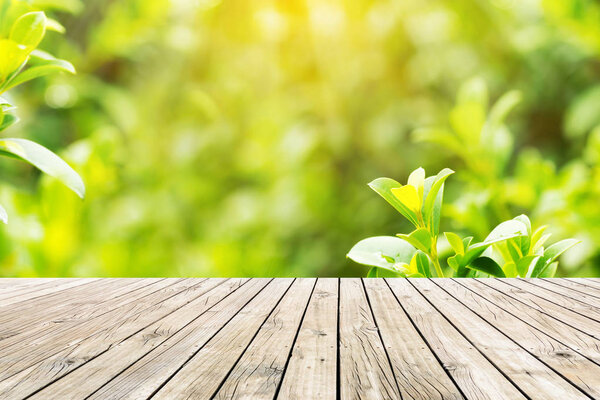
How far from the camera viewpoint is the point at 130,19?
1783 millimetres

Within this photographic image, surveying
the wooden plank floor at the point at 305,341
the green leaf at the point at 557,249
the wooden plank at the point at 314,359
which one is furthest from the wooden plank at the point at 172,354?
the green leaf at the point at 557,249

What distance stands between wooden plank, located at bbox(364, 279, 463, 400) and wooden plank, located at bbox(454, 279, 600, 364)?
200 mm

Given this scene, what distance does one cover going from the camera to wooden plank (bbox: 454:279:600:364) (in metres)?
1.02

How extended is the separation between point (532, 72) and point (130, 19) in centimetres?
120

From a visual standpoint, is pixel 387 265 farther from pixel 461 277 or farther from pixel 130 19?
pixel 130 19

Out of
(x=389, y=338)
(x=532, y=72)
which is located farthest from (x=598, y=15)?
(x=389, y=338)

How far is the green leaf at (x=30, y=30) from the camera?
124cm

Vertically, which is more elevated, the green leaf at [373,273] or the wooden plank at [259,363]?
the green leaf at [373,273]

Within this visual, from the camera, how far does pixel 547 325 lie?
1.21 meters

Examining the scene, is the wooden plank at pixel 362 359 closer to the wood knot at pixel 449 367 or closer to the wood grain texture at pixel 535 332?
the wood knot at pixel 449 367

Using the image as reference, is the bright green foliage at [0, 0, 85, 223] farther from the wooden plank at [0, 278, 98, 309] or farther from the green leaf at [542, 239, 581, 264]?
the green leaf at [542, 239, 581, 264]

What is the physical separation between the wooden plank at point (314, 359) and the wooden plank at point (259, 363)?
0.05 ft

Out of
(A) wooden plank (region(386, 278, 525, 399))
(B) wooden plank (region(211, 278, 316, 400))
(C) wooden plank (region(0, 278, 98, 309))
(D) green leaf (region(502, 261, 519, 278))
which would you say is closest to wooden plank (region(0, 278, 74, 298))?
(C) wooden plank (region(0, 278, 98, 309))

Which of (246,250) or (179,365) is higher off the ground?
(246,250)
